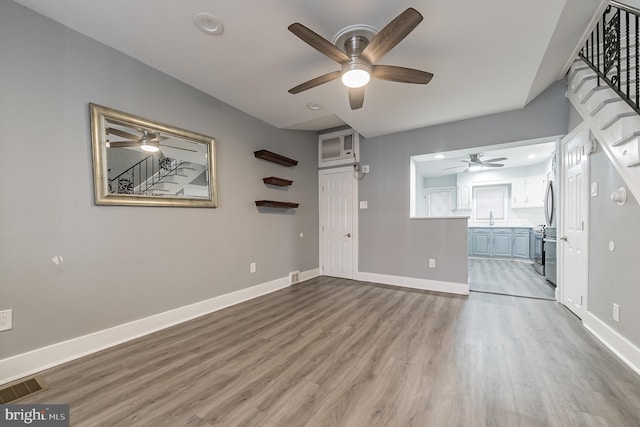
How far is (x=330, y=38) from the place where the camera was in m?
2.10

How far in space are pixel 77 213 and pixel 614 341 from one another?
4.58m

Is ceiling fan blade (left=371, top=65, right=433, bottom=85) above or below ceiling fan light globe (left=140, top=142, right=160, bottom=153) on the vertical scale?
above

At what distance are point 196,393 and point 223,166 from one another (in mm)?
2440

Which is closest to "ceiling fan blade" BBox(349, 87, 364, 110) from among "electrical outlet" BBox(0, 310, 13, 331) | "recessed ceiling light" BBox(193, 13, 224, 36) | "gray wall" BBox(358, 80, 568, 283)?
"recessed ceiling light" BBox(193, 13, 224, 36)

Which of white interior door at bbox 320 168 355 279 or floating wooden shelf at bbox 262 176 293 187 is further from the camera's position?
white interior door at bbox 320 168 355 279

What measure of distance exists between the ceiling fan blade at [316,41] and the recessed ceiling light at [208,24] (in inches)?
28.0

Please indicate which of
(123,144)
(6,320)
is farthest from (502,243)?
(6,320)

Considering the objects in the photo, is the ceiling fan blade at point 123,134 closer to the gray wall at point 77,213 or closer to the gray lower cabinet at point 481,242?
the gray wall at point 77,213

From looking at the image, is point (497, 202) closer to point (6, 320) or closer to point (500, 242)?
point (500, 242)

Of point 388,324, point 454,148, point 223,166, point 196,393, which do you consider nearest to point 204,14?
point 223,166

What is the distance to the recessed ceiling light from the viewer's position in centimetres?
185

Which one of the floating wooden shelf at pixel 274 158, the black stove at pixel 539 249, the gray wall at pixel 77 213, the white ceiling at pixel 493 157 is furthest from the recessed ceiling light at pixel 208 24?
the black stove at pixel 539 249

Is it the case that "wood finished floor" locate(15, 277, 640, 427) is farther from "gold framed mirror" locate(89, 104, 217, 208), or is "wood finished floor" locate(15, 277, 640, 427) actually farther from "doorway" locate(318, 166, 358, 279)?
"doorway" locate(318, 166, 358, 279)

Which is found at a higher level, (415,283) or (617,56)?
(617,56)
